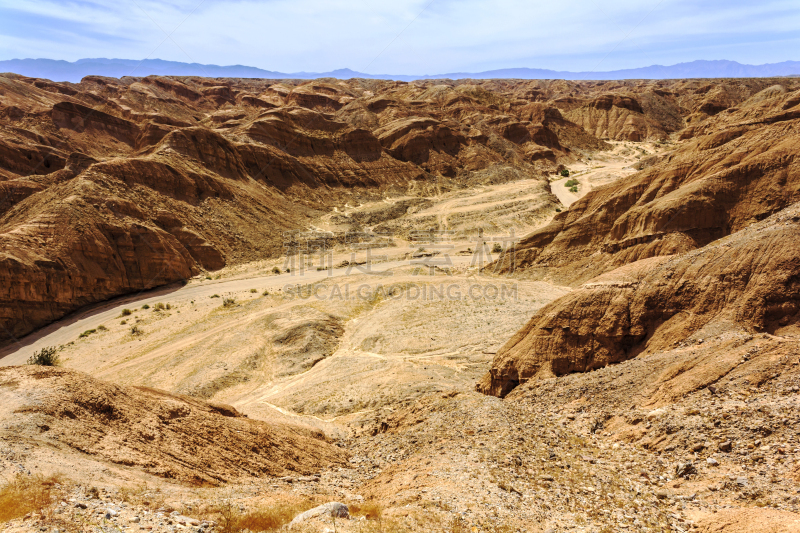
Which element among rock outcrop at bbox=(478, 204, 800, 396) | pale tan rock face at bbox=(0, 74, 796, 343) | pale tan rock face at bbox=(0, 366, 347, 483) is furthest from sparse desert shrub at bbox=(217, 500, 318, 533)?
pale tan rock face at bbox=(0, 74, 796, 343)

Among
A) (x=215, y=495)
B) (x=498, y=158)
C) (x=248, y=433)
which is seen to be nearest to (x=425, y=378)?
(x=248, y=433)

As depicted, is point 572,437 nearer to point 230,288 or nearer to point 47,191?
point 230,288

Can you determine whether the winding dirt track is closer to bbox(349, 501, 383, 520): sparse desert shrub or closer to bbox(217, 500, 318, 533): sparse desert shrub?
bbox(217, 500, 318, 533): sparse desert shrub

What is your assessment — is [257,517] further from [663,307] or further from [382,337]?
[382,337]

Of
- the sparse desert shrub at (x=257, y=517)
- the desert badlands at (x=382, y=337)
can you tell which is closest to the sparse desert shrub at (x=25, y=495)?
the desert badlands at (x=382, y=337)

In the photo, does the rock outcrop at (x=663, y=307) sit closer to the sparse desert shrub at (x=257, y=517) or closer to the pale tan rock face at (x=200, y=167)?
the sparse desert shrub at (x=257, y=517)
